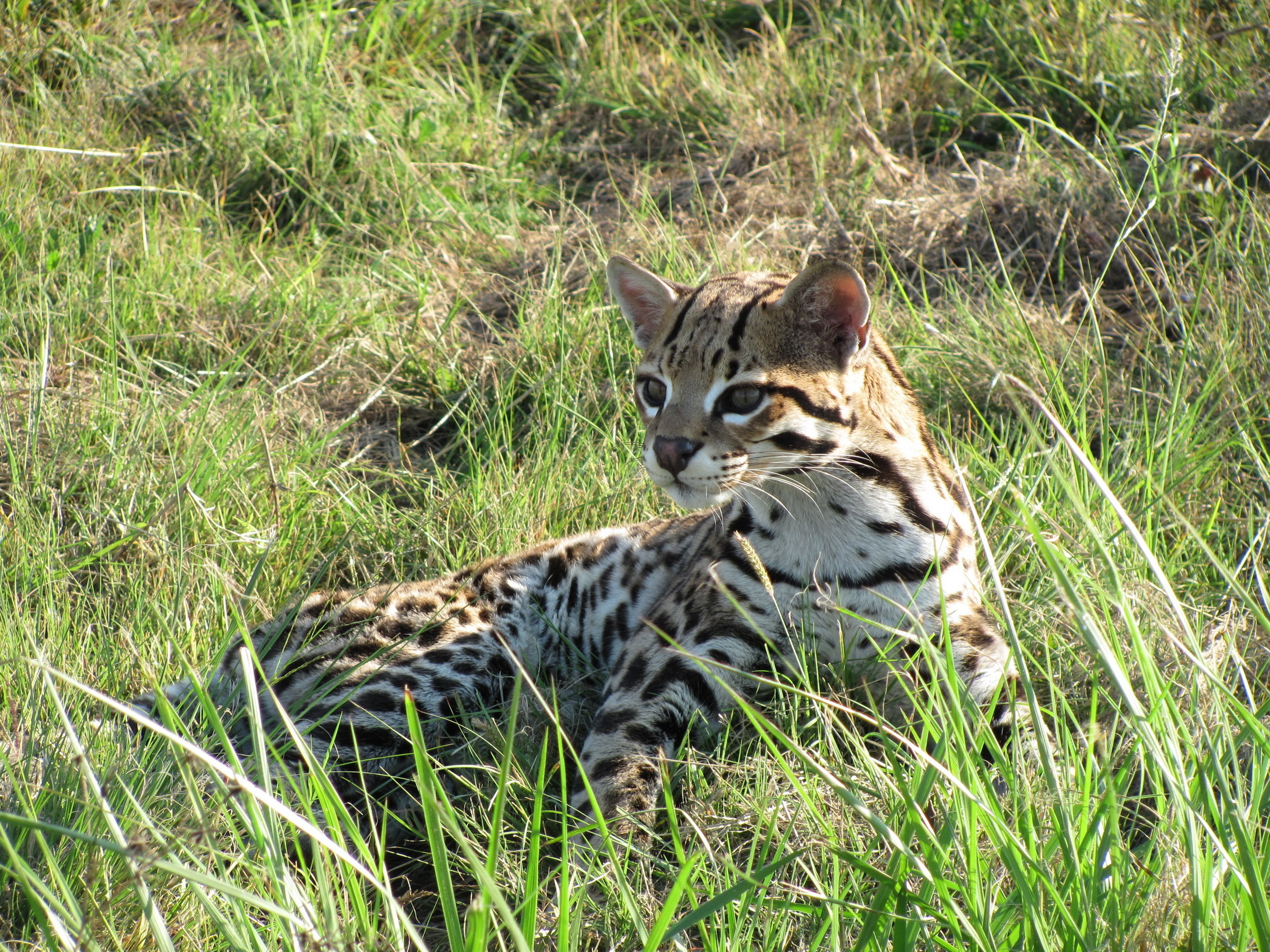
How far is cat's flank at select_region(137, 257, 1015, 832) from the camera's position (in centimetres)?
318

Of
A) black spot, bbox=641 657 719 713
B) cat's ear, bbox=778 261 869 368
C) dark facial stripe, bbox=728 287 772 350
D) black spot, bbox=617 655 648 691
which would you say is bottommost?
black spot, bbox=617 655 648 691

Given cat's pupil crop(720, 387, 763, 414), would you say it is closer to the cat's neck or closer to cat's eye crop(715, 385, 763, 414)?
cat's eye crop(715, 385, 763, 414)

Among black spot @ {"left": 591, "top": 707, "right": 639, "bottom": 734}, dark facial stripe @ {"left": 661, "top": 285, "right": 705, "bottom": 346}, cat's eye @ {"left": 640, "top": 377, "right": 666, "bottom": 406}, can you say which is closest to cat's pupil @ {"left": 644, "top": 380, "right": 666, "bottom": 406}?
cat's eye @ {"left": 640, "top": 377, "right": 666, "bottom": 406}

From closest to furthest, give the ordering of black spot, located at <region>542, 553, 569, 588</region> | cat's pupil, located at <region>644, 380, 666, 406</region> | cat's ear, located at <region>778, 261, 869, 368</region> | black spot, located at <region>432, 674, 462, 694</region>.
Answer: cat's ear, located at <region>778, 261, 869, 368</region> → cat's pupil, located at <region>644, 380, 666, 406</region> → black spot, located at <region>432, 674, 462, 694</region> → black spot, located at <region>542, 553, 569, 588</region>

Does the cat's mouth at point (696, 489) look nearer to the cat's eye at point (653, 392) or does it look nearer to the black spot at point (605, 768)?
the cat's eye at point (653, 392)

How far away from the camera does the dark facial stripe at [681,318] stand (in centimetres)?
342

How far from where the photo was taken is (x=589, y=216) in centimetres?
647

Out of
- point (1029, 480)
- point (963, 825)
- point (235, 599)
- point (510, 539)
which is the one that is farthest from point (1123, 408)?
point (235, 599)

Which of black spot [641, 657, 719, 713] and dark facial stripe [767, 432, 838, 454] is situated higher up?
dark facial stripe [767, 432, 838, 454]

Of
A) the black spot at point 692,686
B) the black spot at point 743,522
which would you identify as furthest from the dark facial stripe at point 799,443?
the black spot at point 692,686

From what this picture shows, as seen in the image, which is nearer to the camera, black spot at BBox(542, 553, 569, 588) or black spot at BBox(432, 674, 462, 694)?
black spot at BBox(432, 674, 462, 694)

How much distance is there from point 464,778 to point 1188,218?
4072 mm

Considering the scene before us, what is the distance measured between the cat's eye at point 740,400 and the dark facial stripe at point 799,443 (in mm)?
105

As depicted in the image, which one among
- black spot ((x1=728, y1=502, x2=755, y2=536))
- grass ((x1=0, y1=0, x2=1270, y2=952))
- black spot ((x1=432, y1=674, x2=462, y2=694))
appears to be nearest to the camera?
grass ((x1=0, y1=0, x2=1270, y2=952))
